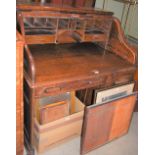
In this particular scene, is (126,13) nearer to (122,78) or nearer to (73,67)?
(122,78)

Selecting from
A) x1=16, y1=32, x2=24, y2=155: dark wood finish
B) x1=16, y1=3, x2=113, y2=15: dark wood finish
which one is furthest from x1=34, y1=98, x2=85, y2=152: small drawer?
x1=16, y1=3, x2=113, y2=15: dark wood finish

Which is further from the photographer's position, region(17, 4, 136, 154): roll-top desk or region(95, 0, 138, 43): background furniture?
region(95, 0, 138, 43): background furniture

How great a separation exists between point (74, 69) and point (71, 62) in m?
0.10

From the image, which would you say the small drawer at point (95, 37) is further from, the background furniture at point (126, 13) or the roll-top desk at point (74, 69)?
the background furniture at point (126, 13)

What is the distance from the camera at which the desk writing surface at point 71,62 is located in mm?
1383

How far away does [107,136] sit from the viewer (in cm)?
179

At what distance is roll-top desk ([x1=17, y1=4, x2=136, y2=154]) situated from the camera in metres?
1.35

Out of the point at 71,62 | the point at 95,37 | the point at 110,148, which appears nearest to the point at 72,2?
the point at 95,37

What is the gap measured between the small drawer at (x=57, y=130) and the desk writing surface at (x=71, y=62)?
0.39 m

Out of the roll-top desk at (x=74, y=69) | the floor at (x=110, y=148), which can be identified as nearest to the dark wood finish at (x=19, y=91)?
the roll-top desk at (x=74, y=69)

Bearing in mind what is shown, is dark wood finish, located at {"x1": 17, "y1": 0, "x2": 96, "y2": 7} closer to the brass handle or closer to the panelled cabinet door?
the brass handle

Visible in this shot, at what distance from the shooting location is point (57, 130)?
5.43ft
